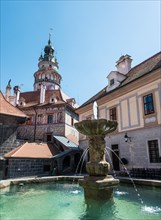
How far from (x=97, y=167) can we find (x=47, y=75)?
3898 cm

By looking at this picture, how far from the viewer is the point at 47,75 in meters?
41.7

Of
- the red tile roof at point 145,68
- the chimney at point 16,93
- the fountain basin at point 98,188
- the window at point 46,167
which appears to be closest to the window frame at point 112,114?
the red tile roof at point 145,68

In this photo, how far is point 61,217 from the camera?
14.0 feet

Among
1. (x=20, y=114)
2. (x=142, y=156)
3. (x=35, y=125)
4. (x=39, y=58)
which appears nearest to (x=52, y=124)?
(x=35, y=125)

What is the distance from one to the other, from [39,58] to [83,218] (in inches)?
1974

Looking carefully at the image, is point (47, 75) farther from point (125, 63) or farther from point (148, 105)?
point (148, 105)

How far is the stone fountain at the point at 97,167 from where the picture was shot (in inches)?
185

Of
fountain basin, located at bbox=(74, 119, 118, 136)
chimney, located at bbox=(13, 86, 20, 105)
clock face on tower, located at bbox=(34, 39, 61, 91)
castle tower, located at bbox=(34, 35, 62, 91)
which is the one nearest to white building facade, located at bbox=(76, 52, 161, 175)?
fountain basin, located at bbox=(74, 119, 118, 136)

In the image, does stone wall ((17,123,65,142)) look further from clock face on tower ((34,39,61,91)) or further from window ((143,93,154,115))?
clock face on tower ((34,39,61,91))

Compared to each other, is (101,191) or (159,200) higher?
(101,191)

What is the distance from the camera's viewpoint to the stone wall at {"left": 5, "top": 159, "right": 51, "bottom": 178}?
15292 mm

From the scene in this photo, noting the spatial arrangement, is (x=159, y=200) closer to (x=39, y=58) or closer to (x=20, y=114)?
(x=20, y=114)

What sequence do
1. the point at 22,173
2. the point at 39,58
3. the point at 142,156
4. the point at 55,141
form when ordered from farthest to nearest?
1. the point at 39,58
2. the point at 55,141
3. the point at 22,173
4. the point at 142,156

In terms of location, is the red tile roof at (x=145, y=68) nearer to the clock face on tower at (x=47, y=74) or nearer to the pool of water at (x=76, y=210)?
the pool of water at (x=76, y=210)
